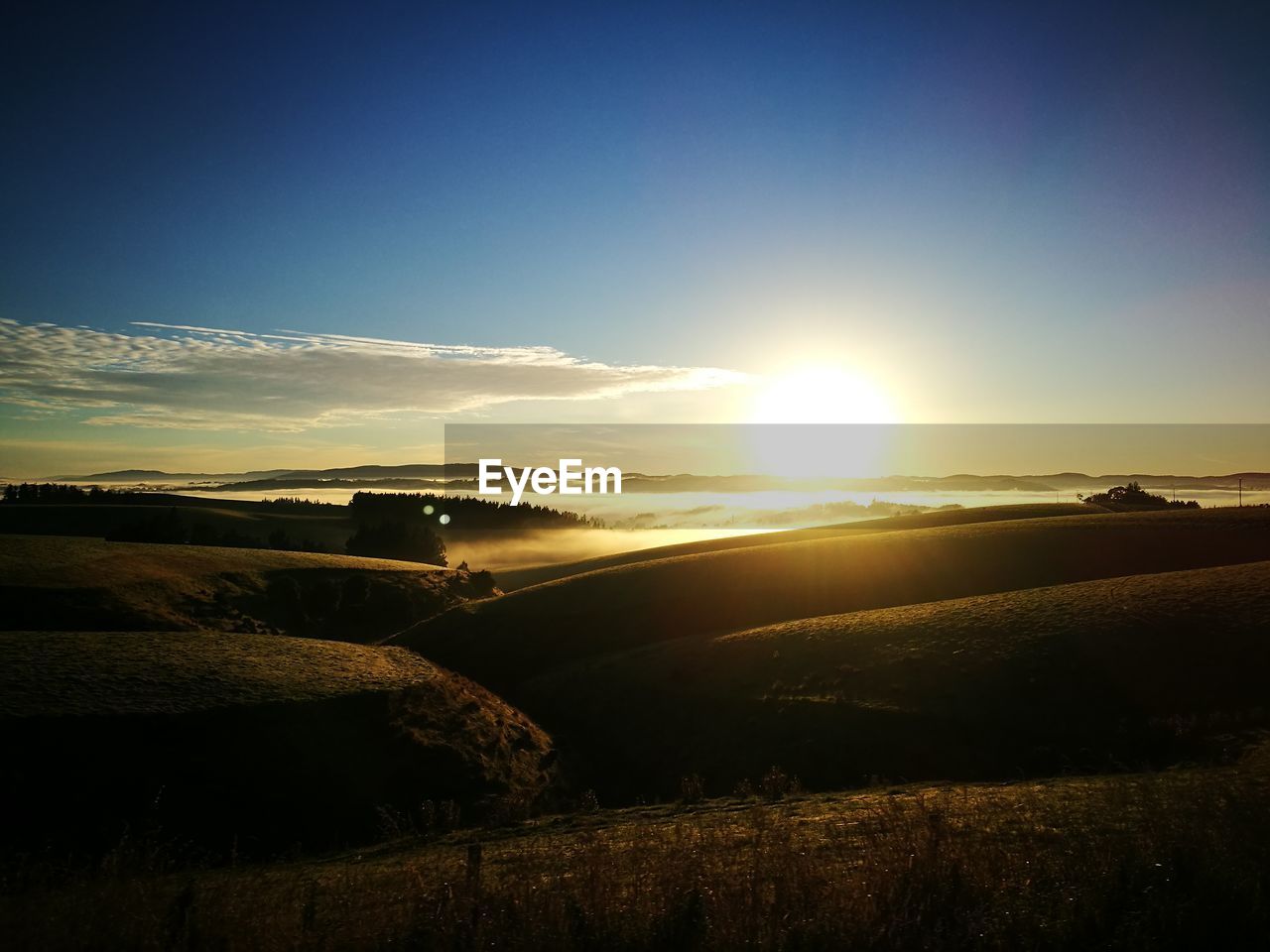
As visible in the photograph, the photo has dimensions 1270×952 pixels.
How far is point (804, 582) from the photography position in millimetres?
54094

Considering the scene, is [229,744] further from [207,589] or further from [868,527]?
[868,527]

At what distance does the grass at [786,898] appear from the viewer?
27.8 feet

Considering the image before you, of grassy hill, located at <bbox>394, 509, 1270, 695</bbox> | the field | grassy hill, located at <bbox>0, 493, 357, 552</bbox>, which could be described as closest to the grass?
the field

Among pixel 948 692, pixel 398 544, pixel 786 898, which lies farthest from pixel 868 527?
pixel 786 898

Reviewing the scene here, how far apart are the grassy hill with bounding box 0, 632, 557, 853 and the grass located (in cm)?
646

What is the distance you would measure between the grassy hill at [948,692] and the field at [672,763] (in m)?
0.16

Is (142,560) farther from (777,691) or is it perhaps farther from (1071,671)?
(1071,671)

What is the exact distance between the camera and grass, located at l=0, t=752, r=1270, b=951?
8469 millimetres

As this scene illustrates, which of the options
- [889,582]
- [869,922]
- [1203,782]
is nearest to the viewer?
[869,922]

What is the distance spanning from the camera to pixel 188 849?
65.3 ft

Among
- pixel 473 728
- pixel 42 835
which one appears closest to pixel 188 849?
pixel 42 835

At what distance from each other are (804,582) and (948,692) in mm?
23804

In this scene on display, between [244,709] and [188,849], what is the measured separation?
6.05 meters

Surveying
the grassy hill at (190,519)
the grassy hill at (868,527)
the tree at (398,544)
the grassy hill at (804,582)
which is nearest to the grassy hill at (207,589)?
the grassy hill at (804,582)
